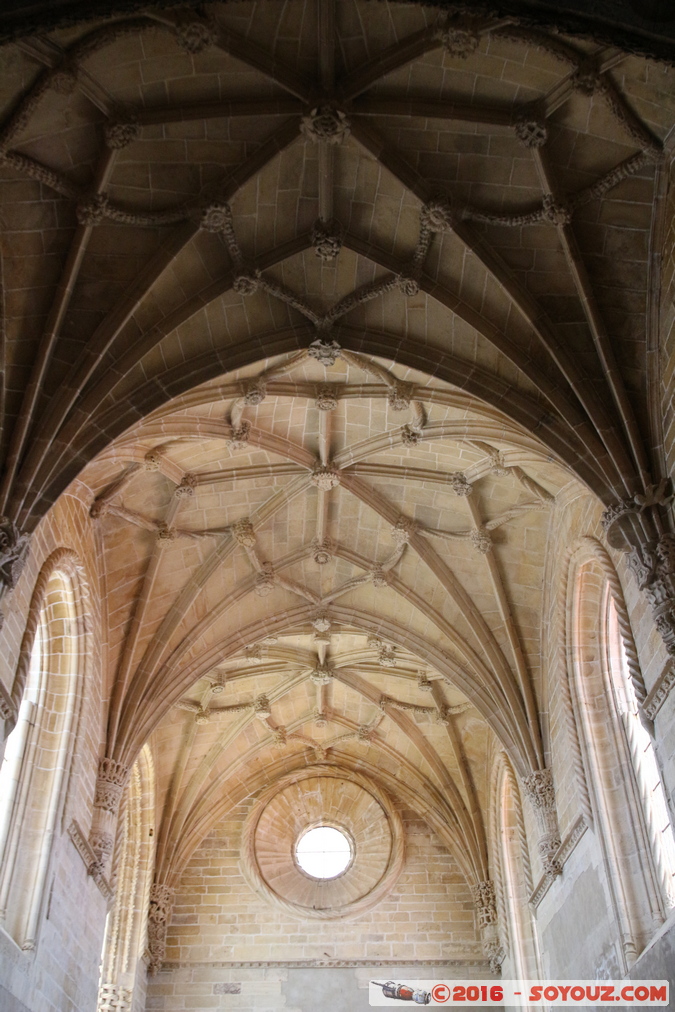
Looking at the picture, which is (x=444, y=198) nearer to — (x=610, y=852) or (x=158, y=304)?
(x=158, y=304)

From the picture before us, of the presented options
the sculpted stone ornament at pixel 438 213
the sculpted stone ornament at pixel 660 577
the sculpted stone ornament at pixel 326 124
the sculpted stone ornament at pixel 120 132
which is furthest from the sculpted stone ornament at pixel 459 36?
the sculpted stone ornament at pixel 660 577

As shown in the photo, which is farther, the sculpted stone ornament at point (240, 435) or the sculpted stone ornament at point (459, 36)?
the sculpted stone ornament at point (240, 435)

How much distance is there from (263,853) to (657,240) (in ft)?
48.6

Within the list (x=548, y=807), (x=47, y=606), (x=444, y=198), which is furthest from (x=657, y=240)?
(x=47, y=606)

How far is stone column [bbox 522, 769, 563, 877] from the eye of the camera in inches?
543

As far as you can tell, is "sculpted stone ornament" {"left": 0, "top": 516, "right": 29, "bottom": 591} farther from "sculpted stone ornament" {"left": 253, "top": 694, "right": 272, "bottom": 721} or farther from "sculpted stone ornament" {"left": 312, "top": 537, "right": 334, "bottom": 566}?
"sculpted stone ornament" {"left": 253, "top": 694, "right": 272, "bottom": 721}

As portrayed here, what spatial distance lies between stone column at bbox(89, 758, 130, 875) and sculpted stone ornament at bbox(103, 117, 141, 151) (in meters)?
8.70

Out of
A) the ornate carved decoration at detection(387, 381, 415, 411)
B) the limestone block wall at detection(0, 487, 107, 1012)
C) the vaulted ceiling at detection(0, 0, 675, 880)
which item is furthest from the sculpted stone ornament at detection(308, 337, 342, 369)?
the limestone block wall at detection(0, 487, 107, 1012)

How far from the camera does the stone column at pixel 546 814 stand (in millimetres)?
13805

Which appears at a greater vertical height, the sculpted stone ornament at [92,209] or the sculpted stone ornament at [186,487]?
the sculpted stone ornament at [186,487]

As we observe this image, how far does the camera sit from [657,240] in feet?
35.1

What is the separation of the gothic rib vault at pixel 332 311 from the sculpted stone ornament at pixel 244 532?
5 cm

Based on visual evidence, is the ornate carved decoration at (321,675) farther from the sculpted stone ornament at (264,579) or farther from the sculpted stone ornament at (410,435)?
the sculpted stone ornament at (410,435)

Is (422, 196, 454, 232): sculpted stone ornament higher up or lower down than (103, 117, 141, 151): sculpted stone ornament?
higher up
